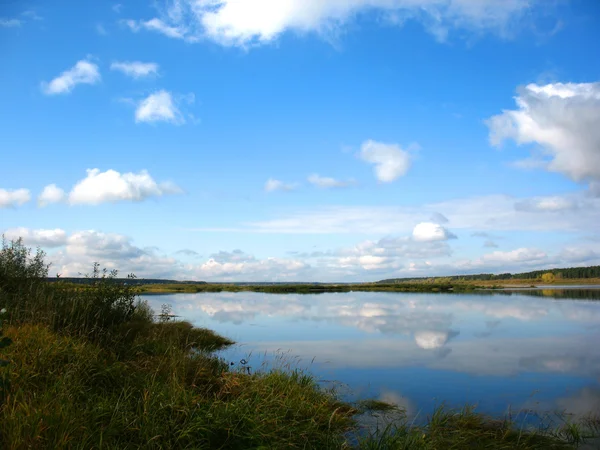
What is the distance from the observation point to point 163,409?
626 centimetres

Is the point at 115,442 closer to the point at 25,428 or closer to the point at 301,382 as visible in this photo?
the point at 25,428

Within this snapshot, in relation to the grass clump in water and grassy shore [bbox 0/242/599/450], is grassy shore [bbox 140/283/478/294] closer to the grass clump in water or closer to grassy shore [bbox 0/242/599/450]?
the grass clump in water

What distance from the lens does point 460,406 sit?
953 centimetres

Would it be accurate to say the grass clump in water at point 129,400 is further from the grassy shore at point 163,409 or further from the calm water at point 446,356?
the calm water at point 446,356

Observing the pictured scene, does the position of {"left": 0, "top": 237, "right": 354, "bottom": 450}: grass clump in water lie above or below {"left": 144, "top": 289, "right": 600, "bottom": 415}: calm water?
above

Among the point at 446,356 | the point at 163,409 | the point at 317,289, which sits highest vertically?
the point at 163,409

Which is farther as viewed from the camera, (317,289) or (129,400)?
(317,289)

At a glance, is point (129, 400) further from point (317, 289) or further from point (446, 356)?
point (317, 289)

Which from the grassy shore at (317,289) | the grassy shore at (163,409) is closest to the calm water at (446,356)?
the grassy shore at (163,409)

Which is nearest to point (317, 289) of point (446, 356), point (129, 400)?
point (446, 356)

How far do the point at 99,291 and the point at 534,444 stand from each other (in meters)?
11.2

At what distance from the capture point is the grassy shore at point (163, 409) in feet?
17.8

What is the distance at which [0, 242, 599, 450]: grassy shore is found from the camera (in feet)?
17.8

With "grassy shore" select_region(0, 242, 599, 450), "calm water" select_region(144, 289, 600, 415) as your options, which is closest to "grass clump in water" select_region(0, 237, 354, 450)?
"grassy shore" select_region(0, 242, 599, 450)
